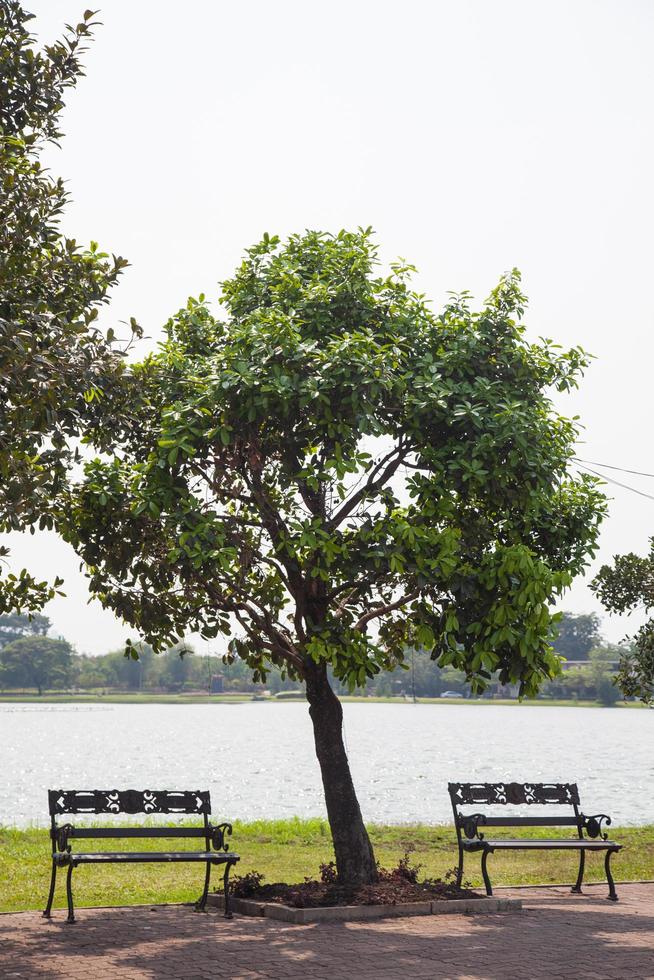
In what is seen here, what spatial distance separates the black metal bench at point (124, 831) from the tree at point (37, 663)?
5409 inches

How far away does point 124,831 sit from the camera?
10.0 meters

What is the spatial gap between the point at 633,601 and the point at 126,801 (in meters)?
7.56

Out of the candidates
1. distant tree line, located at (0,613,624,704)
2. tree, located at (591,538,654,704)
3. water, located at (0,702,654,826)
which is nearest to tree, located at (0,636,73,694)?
distant tree line, located at (0,613,624,704)

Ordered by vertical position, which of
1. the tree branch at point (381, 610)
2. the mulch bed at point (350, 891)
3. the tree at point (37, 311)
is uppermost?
the tree at point (37, 311)

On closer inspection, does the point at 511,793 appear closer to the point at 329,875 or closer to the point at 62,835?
the point at 329,875

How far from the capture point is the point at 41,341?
347 inches

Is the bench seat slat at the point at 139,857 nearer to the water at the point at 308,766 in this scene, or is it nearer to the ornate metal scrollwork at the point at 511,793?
the ornate metal scrollwork at the point at 511,793

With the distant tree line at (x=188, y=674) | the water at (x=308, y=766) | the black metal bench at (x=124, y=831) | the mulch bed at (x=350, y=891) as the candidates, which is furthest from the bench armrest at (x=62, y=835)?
the distant tree line at (x=188, y=674)

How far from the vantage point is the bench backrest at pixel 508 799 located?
11.4 m

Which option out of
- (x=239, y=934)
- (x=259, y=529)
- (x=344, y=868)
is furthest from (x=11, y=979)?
(x=259, y=529)

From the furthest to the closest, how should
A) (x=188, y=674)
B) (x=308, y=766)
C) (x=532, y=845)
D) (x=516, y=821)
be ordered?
(x=188, y=674), (x=308, y=766), (x=516, y=821), (x=532, y=845)

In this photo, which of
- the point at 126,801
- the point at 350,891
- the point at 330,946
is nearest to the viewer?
the point at 330,946

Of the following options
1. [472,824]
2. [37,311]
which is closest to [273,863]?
[472,824]

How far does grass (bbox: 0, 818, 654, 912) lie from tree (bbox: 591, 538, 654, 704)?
7.81 feet
